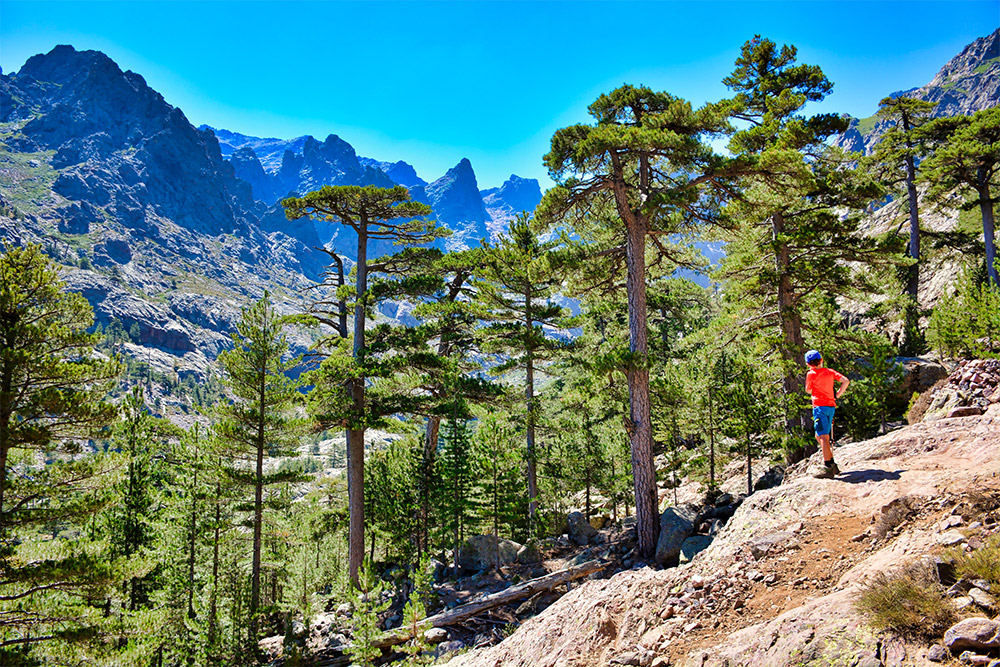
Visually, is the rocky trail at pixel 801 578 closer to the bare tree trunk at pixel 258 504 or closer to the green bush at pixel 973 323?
the green bush at pixel 973 323

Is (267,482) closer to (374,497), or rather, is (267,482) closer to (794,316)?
(374,497)

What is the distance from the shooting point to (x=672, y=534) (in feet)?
38.0

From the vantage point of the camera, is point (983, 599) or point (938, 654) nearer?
point (938, 654)

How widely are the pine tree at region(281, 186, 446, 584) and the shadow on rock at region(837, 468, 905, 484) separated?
1266cm

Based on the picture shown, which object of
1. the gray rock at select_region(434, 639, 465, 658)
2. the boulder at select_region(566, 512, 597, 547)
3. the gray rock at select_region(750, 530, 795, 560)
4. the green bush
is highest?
the green bush

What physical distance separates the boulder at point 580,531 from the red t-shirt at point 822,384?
516 inches

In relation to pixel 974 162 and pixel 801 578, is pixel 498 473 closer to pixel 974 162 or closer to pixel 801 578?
pixel 801 578

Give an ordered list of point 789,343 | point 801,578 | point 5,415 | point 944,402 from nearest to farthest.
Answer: point 801,578 → point 5,415 → point 944,402 → point 789,343

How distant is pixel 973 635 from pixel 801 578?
2.47m

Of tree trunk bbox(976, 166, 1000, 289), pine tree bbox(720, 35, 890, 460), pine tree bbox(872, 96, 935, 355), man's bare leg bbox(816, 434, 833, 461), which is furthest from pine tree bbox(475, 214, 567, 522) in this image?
tree trunk bbox(976, 166, 1000, 289)

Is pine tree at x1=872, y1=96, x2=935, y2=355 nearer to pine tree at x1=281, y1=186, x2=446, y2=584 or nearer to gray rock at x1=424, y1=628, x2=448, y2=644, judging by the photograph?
pine tree at x1=281, y1=186, x2=446, y2=584

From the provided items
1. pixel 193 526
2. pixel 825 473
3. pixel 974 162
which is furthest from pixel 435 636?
pixel 974 162

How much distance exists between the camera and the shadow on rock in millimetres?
6737

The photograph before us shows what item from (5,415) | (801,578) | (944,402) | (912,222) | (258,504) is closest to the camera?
Result: (801,578)
